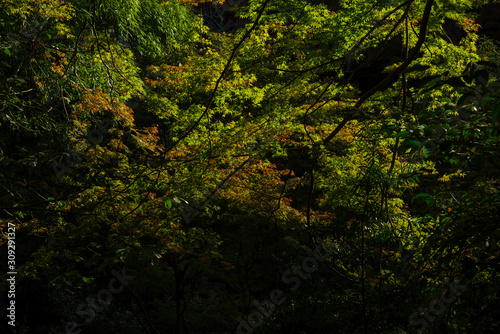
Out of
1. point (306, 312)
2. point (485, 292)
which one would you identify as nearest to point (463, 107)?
point (485, 292)

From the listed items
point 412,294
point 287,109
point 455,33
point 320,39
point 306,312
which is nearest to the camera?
point 412,294

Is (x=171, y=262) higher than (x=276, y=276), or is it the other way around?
(x=276, y=276)

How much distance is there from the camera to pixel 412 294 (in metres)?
2.03

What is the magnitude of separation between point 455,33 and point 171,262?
33.9 feet

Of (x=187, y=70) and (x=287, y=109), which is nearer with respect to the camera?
(x=287, y=109)

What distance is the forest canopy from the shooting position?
1.45m

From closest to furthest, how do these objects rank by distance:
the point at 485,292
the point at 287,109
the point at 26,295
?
the point at 485,292 → the point at 287,109 → the point at 26,295

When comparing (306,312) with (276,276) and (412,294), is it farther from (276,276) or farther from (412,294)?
(412,294)

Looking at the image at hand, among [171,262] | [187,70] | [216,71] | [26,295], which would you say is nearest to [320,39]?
[216,71]

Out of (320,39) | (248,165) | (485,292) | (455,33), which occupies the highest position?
(455,33)

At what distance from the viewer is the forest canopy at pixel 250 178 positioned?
1.45 meters

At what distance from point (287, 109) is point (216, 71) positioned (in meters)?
1.56

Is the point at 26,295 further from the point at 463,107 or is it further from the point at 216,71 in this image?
the point at 463,107

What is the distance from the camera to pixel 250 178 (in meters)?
4.85
